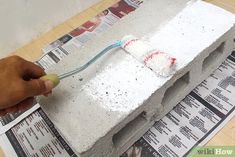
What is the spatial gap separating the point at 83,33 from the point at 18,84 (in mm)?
409

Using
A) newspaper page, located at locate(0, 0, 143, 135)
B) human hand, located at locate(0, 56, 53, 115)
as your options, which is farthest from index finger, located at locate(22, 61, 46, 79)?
newspaper page, located at locate(0, 0, 143, 135)

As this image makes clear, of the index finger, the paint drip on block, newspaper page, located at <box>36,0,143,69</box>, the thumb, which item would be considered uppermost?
newspaper page, located at <box>36,0,143,69</box>

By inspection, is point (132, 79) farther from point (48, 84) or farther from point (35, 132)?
point (35, 132)

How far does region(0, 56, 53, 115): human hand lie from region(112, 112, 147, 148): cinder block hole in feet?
0.55

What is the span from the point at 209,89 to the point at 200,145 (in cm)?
14

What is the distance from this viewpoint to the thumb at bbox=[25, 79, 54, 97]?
1.54ft

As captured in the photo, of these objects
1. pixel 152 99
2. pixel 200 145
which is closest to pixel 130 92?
pixel 152 99

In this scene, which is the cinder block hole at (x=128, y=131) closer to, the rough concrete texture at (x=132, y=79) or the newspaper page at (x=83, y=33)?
the rough concrete texture at (x=132, y=79)

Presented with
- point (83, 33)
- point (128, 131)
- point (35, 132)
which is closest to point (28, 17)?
point (83, 33)

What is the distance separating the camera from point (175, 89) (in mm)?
639

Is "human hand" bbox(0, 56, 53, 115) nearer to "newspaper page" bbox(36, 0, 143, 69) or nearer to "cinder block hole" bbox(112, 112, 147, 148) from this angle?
"cinder block hole" bbox(112, 112, 147, 148)

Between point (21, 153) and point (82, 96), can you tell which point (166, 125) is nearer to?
point (82, 96)

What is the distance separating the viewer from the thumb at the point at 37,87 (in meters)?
0.47

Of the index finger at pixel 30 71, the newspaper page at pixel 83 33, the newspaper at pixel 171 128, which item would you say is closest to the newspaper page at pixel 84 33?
the newspaper page at pixel 83 33
